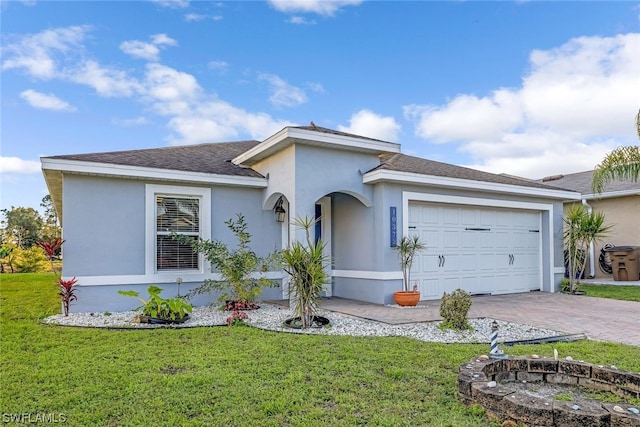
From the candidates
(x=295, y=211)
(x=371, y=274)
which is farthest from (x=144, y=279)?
(x=371, y=274)

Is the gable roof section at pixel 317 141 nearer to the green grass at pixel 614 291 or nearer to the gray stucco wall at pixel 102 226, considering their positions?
the gray stucco wall at pixel 102 226

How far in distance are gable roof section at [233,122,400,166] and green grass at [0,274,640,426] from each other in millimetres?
4337

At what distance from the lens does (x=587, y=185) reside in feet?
63.5

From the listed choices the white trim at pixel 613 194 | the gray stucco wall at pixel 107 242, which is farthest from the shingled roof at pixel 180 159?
the white trim at pixel 613 194

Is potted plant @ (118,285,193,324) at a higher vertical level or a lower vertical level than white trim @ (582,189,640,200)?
lower

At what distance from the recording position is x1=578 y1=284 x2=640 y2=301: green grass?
1164 centimetres

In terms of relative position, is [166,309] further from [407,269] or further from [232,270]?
[407,269]

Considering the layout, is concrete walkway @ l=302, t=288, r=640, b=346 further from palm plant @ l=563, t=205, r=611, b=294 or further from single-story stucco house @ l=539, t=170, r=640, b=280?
single-story stucco house @ l=539, t=170, r=640, b=280

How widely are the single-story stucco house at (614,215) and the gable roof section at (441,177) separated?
4.90 metres

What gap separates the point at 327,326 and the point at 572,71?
1201cm

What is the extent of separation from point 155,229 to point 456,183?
7.60m

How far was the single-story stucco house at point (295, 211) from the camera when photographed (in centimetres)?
903

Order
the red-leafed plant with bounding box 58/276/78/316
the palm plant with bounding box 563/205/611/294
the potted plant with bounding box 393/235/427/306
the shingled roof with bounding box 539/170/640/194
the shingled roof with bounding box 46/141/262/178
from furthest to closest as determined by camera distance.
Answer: the shingled roof with bounding box 539/170/640/194 < the palm plant with bounding box 563/205/611/294 < the potted plant with bounding box 393/235/427/306 < the shingled roof with bounding box 46/141/262/178 < the red-leafed plant with bounding box 58/276/78/316

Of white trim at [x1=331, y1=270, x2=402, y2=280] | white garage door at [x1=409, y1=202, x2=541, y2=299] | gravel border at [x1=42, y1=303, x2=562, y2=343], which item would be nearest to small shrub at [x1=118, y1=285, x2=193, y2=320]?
gravel border at [x1=42, y1=303, x2=562, y2=343]
